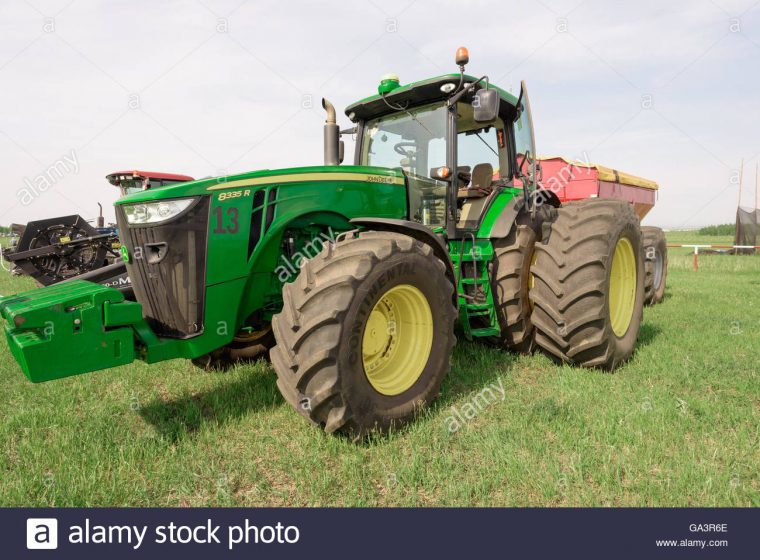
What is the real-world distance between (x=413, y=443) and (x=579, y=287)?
79.6 inches

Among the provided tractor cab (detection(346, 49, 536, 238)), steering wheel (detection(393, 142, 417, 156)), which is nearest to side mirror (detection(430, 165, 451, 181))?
tractor cab (detection(346, 49, 536, 238))

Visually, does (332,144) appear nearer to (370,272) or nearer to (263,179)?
(263,179)

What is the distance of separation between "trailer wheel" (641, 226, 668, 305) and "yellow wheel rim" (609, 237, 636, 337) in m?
3.10

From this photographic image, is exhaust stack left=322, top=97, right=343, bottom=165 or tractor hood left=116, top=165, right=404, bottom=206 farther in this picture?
exhaust stack left=322, top=97, right=343, bottom=165

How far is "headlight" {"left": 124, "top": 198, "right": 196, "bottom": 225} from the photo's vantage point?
2.86 meters

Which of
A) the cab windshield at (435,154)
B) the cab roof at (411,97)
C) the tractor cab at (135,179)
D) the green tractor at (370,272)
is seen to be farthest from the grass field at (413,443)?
the tractor cab at (135,179)

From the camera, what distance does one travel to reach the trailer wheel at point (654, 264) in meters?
7.57

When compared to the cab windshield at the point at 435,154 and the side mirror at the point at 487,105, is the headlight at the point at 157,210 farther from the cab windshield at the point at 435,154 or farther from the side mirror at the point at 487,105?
the side mirror at the point at 487,105

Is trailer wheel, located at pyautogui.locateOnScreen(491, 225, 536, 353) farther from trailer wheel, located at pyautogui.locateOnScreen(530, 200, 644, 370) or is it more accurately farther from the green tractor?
trailer wheel, located at pyautogui.locateOnScreen(530, 200, 644, 370)

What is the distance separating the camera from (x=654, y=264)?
8211mm

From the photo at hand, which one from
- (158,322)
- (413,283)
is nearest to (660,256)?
(413,283)

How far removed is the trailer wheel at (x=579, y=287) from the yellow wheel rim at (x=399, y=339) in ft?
4.24
